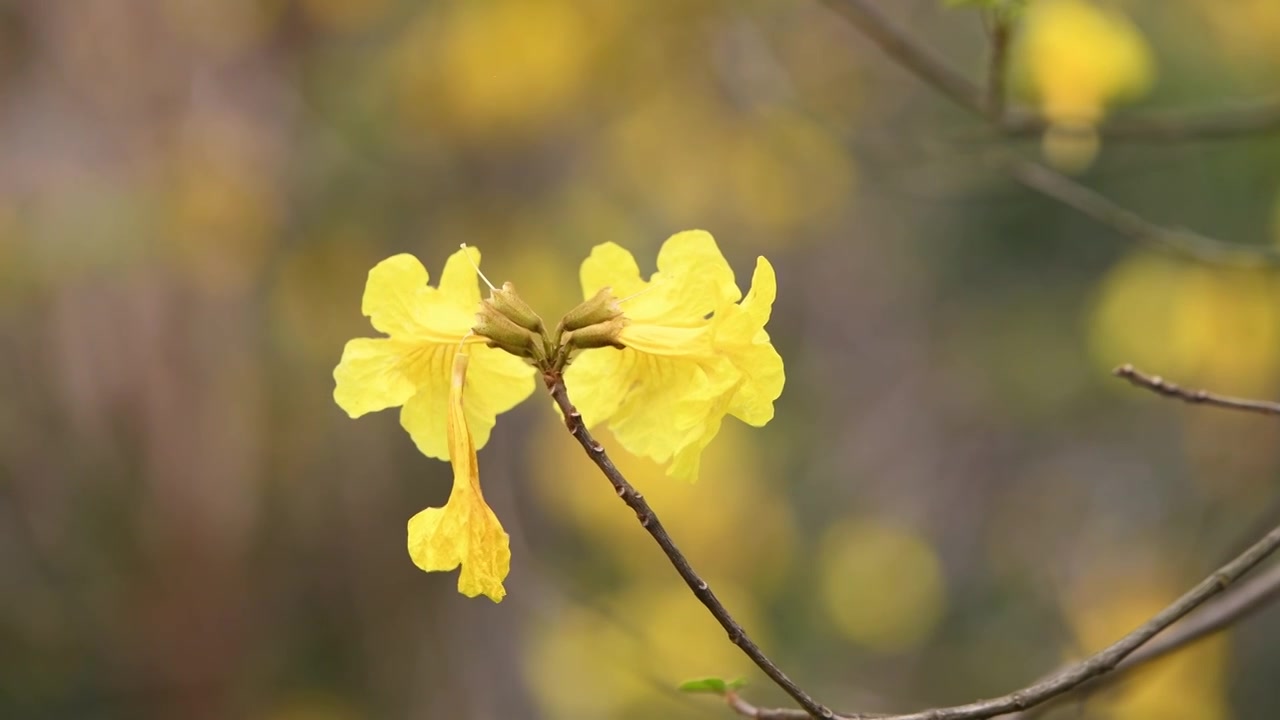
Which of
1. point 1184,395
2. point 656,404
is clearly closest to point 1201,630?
point 1184,395

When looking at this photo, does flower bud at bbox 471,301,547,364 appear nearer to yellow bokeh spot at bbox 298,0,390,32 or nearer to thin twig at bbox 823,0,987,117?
thin twig at bbox 823,0,987,117

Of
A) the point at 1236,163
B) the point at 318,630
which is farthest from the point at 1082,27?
the point at 318,630

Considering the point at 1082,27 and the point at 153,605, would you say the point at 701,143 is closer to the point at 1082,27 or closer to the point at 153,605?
the point at 1082,27

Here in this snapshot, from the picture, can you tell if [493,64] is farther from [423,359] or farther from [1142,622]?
[423,359]

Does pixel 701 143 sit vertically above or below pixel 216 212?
below

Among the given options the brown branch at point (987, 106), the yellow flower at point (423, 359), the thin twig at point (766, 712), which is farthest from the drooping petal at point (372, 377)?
the brown branch at point (987, 106)

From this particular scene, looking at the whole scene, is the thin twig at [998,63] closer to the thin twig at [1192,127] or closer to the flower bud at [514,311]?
the thin twig at [1192,127]

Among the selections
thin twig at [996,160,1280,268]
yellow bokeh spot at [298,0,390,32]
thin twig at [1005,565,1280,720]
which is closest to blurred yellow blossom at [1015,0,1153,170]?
thin twig at [996,160,1280,268]
